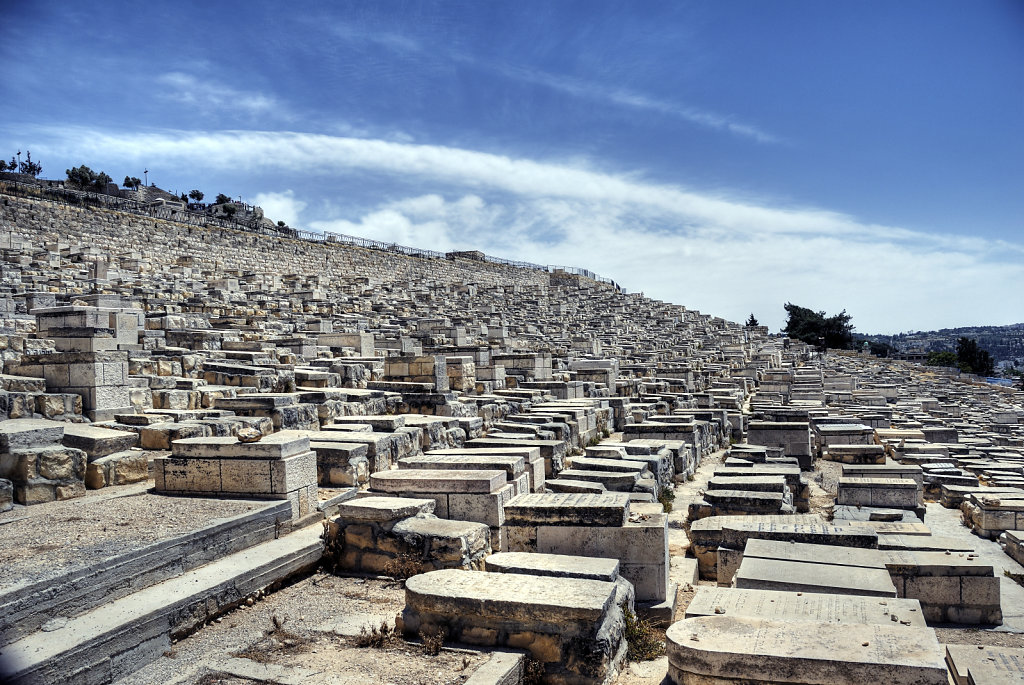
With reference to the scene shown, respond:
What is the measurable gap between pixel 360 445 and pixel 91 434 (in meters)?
2.22

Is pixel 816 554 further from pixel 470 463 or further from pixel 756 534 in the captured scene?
pixel 470 463

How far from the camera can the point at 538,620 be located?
11.9 feet

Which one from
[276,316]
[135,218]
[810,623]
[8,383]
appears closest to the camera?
[810,623]

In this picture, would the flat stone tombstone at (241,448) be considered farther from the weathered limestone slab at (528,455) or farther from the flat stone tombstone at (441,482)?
the weathered limestone slab at (528,455)

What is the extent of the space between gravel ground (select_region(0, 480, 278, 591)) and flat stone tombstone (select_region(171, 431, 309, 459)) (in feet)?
1.14

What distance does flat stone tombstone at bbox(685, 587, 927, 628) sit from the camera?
3658mm

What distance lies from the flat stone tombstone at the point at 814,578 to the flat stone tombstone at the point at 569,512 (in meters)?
0.92

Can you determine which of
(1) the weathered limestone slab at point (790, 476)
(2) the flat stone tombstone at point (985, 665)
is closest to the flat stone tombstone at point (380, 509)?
(2) the flat stone tombstone at point (985, 665)

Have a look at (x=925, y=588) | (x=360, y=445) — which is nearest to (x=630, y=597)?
(x=925, y=588)

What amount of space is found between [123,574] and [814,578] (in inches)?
164

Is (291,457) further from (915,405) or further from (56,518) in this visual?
(915,405)

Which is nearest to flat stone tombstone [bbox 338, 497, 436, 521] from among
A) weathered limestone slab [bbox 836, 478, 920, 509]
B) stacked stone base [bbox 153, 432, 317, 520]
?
stacked stone base [bbox 153, 432, 317, 520]

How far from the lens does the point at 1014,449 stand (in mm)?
15164

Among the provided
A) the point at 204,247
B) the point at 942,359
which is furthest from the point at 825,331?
the point at 204,247
